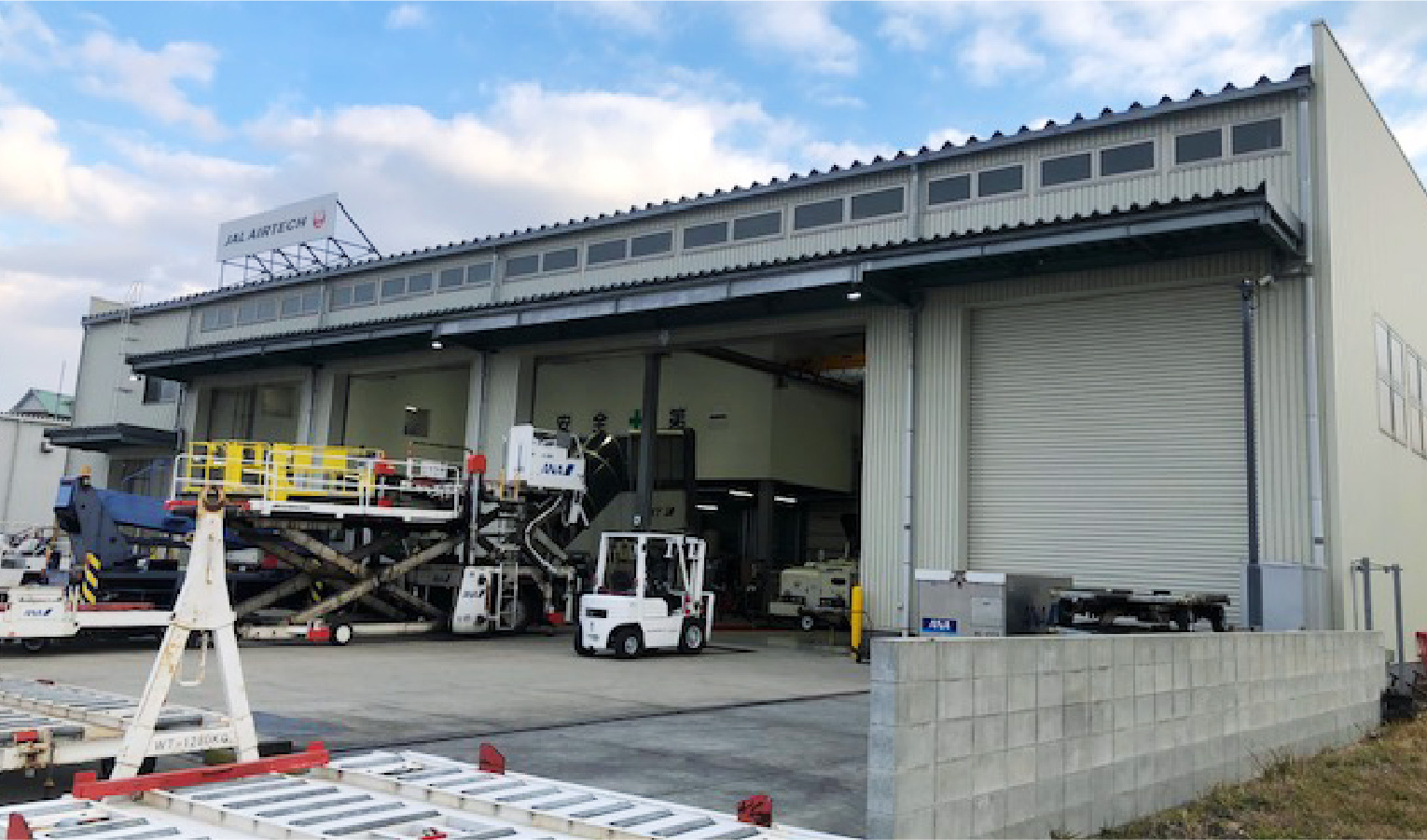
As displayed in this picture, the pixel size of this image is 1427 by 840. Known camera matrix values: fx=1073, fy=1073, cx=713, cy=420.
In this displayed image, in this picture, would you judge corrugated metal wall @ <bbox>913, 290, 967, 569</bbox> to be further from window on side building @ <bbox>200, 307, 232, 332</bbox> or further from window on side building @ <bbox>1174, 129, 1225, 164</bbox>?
window on side building @ <bbox>200, 307, 232, 332</bbox>

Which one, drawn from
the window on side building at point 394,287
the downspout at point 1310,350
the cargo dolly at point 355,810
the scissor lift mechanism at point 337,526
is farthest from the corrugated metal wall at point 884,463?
the window on side building at point 394,287

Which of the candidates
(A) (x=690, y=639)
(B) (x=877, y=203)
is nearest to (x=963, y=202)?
(B) (x=877, y=203)

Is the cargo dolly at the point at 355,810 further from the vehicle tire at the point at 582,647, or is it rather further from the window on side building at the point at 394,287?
the window on side building at the point at 394,287

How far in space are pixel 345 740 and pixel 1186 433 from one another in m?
14.8

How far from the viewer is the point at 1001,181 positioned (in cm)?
2166

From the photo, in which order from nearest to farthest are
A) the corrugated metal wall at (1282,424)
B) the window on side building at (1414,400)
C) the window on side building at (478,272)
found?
the corrugated metal wall at (1282,424), the window on side building at (1414,400), the window on side building at (478,272)

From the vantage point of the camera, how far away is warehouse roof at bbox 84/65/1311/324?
19125 millimetres

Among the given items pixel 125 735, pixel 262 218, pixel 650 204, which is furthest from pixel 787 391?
pixel 125 735

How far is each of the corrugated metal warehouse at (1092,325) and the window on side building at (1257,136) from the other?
0.05 m

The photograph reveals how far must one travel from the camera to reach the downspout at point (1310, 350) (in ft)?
55.2

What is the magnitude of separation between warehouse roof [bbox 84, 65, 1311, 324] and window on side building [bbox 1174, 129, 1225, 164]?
519 millimetres

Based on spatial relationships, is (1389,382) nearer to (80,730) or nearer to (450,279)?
(80,730)

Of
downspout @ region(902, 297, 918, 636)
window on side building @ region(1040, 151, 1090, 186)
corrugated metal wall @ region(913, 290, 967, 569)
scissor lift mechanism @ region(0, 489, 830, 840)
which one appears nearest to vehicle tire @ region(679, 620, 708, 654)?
downspout @ region(902, 297, 918, 636)

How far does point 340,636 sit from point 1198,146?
18640 millimetres
